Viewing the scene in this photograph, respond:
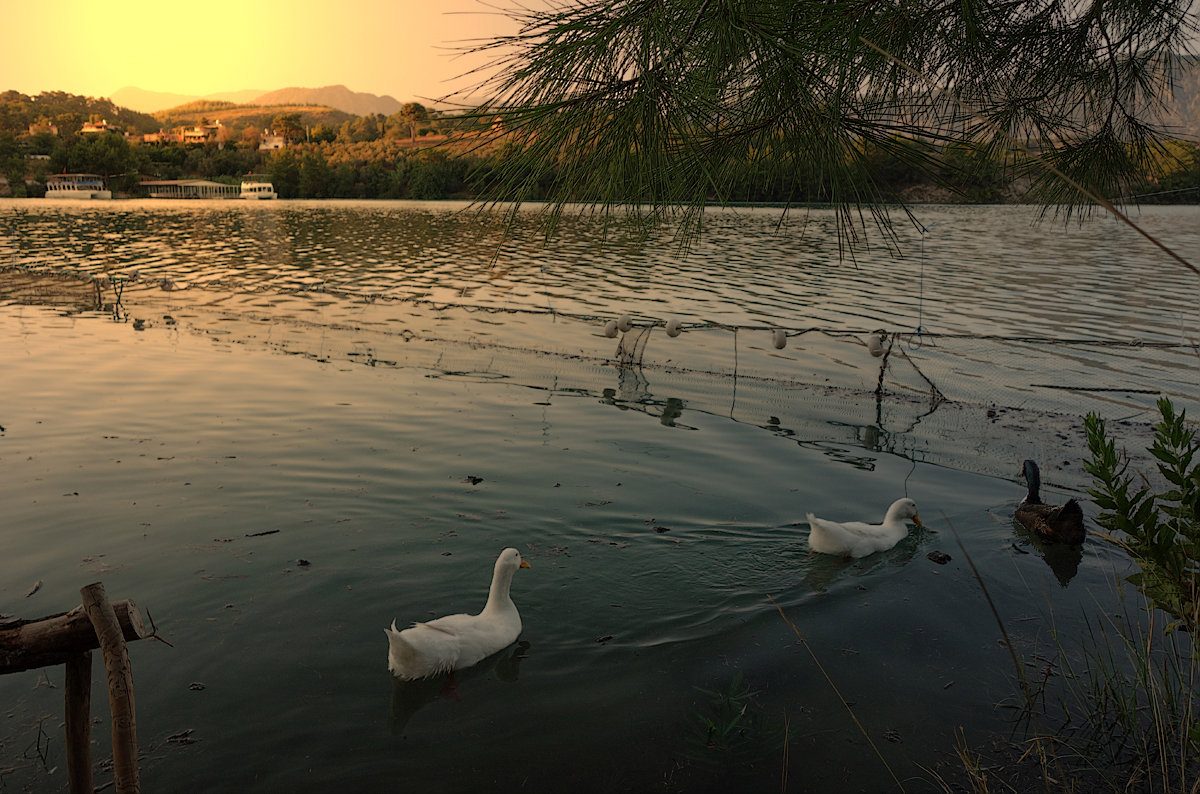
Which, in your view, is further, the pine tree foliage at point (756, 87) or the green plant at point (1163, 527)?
the pine tree foliage at point (756, 87)

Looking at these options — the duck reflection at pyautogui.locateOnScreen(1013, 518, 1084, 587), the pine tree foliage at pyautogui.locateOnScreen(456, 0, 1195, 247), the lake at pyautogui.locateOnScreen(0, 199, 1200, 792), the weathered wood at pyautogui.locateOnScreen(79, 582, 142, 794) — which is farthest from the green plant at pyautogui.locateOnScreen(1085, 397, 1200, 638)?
the duck reflection at pyautogui.locateOnScreen(1013, 518, 1084, 587)

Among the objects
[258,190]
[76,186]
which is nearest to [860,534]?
[258,190]

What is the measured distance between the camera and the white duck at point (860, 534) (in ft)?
24.0

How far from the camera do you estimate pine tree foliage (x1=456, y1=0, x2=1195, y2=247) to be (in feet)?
13.1

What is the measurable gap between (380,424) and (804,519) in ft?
20.9

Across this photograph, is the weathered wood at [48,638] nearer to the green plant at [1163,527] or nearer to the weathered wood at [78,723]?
the weathered wood at [78,723]

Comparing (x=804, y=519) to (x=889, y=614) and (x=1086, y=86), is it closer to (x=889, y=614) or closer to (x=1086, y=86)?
(x=889, y=614)

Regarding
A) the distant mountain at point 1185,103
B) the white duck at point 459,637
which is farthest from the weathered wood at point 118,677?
the distant mountain at point 1185,103

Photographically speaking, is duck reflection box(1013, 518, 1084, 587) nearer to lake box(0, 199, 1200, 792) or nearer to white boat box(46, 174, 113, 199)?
lake box(0, 199, 1200, 792)

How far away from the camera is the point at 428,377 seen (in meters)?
14.7

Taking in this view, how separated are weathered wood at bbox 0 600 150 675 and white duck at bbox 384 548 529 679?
6.67ft

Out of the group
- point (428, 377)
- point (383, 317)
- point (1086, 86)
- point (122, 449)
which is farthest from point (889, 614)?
point (383, 317)

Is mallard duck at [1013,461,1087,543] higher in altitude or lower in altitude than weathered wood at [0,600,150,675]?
lower

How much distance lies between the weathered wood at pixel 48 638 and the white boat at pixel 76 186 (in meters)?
155
